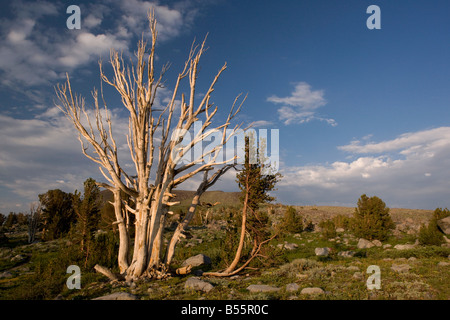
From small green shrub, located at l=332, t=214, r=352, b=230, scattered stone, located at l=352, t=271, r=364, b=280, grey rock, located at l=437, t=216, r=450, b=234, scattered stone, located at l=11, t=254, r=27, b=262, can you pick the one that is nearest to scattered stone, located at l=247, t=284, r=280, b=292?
scattered stone, located at l=352, t=271, r=364, b=280

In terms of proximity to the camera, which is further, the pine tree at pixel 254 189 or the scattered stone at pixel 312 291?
the pine tree at pixel 254 189

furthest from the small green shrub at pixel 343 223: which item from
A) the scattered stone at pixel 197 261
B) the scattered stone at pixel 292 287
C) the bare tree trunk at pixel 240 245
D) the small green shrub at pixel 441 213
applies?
the scattered stone at pixel 292 287

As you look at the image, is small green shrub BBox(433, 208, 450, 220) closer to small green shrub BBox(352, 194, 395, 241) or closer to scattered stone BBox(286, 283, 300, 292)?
small green shrub BBox(352, 194, 395, 241)

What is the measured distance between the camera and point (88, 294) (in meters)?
8.38

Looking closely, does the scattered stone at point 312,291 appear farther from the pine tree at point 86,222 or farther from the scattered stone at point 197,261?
the pine tree at point 86,222

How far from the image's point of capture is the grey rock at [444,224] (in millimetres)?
22842

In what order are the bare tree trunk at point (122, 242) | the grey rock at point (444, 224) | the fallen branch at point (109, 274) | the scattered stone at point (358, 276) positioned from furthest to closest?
the grey rock at point (444, 224), the bare tree trunk at point (122, 242), the fallen branch at point (109, 274), the scattered stone at point (358, 276)

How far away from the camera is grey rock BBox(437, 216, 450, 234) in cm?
2284

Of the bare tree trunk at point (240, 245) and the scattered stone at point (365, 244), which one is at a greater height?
the bare tree trunk at point (240, 245)

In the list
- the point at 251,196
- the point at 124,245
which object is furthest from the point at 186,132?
the point at 124,245

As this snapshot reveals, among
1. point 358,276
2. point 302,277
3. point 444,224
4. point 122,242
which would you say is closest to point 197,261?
point 122,242

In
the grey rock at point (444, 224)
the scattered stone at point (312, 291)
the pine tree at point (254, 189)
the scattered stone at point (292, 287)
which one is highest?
the pine tree at point (254, 189)
